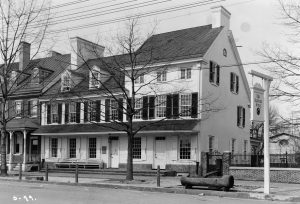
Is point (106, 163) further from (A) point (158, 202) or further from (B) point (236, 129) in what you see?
(A) point (158, 202)

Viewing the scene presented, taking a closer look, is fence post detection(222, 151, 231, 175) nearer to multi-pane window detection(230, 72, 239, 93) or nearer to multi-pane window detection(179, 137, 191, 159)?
multi-pane window detection(179, 137, 191, 159)

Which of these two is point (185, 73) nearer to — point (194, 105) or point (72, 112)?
point (194, 105)

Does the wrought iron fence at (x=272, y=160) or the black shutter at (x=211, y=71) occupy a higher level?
the black shutter at (x=211, y=71)

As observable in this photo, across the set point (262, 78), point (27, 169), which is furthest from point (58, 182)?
point (27, 169)

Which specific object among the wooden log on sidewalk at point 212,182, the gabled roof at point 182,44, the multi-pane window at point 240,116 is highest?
the gabled roof at point 182,44

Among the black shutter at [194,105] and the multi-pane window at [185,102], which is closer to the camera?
the black shutter at [194,105]

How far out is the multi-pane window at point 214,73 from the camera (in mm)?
30891

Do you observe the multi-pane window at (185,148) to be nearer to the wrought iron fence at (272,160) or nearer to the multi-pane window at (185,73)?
the wrought iron fence at (272,160)

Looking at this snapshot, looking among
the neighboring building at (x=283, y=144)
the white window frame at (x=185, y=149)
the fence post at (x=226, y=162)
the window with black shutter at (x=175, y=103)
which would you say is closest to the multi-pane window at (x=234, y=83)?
the window with black shutter at (x=175, y=103)

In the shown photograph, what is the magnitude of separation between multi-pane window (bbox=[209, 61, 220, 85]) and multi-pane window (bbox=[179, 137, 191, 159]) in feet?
14.9

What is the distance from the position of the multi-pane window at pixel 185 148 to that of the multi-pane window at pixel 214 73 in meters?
4.53

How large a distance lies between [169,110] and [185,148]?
2.73 metres

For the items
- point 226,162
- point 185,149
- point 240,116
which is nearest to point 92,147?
point 185,149

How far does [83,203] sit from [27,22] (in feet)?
62.7
